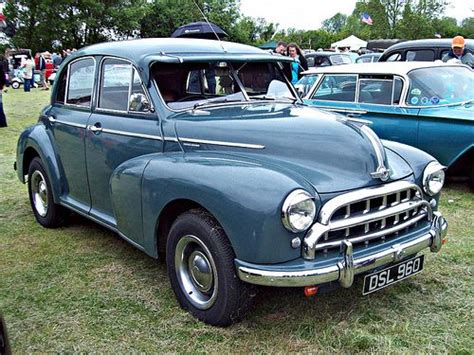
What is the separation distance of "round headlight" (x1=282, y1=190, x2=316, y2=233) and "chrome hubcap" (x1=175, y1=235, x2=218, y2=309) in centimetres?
58

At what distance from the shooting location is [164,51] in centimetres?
395

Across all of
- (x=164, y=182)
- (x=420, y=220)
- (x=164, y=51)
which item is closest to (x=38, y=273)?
(x=164, y=182)

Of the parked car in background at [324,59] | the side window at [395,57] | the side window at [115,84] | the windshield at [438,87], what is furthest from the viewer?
the parked car in background at [324,59]

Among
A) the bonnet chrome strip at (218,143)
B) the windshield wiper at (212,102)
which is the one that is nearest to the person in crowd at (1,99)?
the windshield wiper at (212,102)

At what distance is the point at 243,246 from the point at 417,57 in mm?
8851

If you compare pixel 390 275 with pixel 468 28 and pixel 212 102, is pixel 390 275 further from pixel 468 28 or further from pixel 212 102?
pixel 468 28

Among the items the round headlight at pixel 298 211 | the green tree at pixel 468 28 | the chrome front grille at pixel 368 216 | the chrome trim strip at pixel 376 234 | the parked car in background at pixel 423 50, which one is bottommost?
the chrome trim strip at pixel 376 234

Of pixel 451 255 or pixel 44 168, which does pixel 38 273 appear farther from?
pixel 451 255

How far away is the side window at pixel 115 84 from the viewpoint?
400cm

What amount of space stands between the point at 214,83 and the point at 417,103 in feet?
10.5

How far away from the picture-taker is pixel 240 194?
9.27ft

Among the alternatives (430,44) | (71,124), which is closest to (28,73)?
(430,44)

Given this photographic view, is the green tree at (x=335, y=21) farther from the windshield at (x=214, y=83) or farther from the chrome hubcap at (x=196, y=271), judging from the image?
the chrome hubcap at (x=196, y=271)

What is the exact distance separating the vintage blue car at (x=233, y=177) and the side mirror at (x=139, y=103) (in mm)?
13
